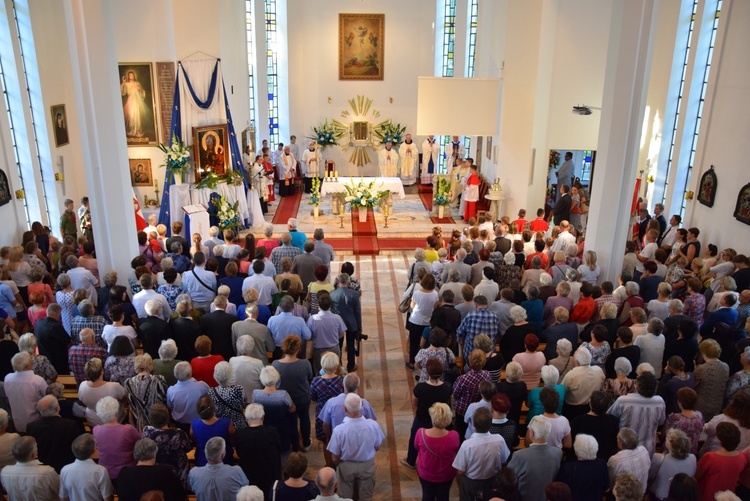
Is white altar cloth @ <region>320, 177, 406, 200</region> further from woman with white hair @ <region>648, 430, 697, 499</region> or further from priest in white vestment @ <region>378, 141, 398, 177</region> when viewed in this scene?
woman with white hair @ <region>648, 430, 697, 499</region>

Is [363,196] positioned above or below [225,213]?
above

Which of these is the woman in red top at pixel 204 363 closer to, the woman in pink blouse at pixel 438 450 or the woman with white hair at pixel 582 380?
the woman in pink blouse at pixel 438 450

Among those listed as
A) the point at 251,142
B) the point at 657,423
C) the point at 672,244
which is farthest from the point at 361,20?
the point at 657,423

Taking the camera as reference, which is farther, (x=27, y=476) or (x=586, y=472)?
(x=586, y=472)

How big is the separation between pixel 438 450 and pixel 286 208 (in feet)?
45.2

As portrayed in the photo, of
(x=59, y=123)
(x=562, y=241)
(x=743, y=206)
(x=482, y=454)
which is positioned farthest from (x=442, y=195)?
(x=482, y=454)

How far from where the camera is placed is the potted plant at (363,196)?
615 inches

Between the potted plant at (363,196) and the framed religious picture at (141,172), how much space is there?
458cm

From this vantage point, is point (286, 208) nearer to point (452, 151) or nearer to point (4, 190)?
point (452, 151)

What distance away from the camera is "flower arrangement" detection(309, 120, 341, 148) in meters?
21.1

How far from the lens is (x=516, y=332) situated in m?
6.62

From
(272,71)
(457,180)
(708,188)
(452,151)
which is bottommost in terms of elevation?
(457,180)

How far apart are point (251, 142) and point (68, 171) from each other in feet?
18.0

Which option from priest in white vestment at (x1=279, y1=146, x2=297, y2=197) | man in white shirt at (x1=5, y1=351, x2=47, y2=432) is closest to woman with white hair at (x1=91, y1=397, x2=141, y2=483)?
man in white shirt at (x1=5, y1=351, x2=47, y2=432)
